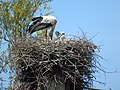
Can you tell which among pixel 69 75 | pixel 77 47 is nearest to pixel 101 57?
pixel 77 47

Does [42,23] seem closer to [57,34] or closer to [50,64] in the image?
[57,34]

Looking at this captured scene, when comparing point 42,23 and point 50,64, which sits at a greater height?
point 42,23

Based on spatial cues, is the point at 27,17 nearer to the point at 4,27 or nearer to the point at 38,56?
the point at 4,27

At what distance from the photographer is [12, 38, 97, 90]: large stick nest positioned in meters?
6.77

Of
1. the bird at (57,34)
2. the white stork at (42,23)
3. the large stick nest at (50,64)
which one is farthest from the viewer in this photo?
the bird at (57,34)

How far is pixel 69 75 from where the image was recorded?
6.75 metres

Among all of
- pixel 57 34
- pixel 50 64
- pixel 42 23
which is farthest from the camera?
pixel 57 34

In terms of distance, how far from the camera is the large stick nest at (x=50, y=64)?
677 cm

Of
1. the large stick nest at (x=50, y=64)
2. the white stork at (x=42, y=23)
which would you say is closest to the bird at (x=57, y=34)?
the white stork at (x=42, y=23)

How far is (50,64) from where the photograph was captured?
6758 millimetres

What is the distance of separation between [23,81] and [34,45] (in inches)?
28.4

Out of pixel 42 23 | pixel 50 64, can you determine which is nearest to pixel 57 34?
pixel 42 23

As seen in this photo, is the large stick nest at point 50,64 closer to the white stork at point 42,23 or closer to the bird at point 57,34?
the white stork at point 42,23

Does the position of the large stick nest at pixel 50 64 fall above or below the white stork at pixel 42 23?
below
